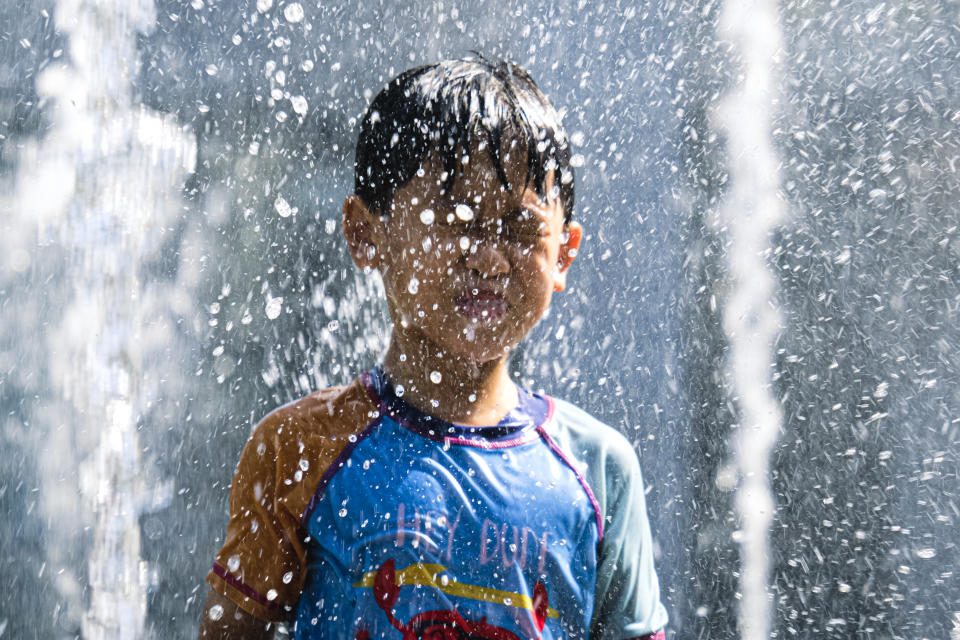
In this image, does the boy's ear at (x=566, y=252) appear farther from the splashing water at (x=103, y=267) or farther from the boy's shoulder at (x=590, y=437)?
the splashing water at (x=103, y=267)

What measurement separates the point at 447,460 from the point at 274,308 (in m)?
0.80

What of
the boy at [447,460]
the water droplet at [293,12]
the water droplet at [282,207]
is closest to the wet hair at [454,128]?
the boy at [447,460]

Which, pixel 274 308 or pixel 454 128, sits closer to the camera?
pixel 454 128

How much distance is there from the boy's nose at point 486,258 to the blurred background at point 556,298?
0.76 m

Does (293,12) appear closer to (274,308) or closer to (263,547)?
(274,308)

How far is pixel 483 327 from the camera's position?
3.05 feet

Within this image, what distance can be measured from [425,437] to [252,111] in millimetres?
942

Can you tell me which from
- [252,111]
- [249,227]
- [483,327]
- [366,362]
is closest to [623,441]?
[483,327]

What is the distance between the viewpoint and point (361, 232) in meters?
0.99

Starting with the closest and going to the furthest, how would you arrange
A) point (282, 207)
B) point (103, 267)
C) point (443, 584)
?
point (443, 584) → point (103, 267) → point (282, 207)

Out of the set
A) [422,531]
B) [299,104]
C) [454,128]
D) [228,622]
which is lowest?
[228,622]

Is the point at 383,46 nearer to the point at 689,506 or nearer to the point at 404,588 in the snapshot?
the point at 689,506

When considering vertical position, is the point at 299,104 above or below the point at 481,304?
above

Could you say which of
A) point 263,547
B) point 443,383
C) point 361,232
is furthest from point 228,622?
point 361,232
